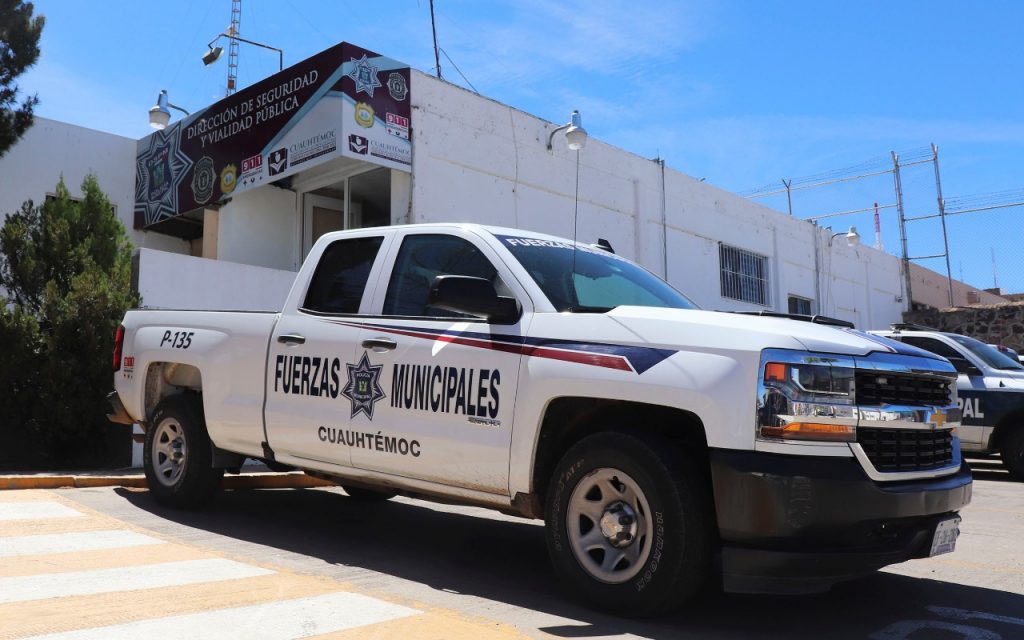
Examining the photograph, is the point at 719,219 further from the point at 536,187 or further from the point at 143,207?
the point at 143,207

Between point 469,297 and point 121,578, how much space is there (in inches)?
90.8

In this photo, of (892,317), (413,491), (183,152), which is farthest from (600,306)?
(892,317)

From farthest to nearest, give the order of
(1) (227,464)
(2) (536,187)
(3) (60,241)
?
(2) (536,187) < (3) (60,241) < (1) (227,464)

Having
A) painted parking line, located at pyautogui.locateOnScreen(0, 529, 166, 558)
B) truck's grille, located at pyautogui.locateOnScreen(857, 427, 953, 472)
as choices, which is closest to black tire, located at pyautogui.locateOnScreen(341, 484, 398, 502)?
painted parking line, located at pyautogui.locateOnScreen(0, 529, 166, 558)

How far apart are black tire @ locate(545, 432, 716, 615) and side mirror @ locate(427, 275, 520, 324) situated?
0.82 m

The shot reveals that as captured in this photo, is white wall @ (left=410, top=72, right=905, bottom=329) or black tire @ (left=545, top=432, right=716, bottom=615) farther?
white wall @ (left=410, top=72, right=905, bottom=329)

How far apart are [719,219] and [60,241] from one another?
14588mm

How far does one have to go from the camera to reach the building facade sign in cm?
1309

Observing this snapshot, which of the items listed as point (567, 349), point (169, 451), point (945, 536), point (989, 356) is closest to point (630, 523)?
point (567, 349)

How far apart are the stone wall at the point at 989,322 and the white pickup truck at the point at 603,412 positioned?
20.3 m

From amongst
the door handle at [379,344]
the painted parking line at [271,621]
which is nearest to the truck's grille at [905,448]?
the painted parking line at [271,621]

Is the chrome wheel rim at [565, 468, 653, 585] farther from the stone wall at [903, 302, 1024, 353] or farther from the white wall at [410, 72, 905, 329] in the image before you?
the stone wall at [903, 302, 1024, 353]

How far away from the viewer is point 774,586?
370cm

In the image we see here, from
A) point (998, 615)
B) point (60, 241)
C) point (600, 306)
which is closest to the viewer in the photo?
point (998, 615)
